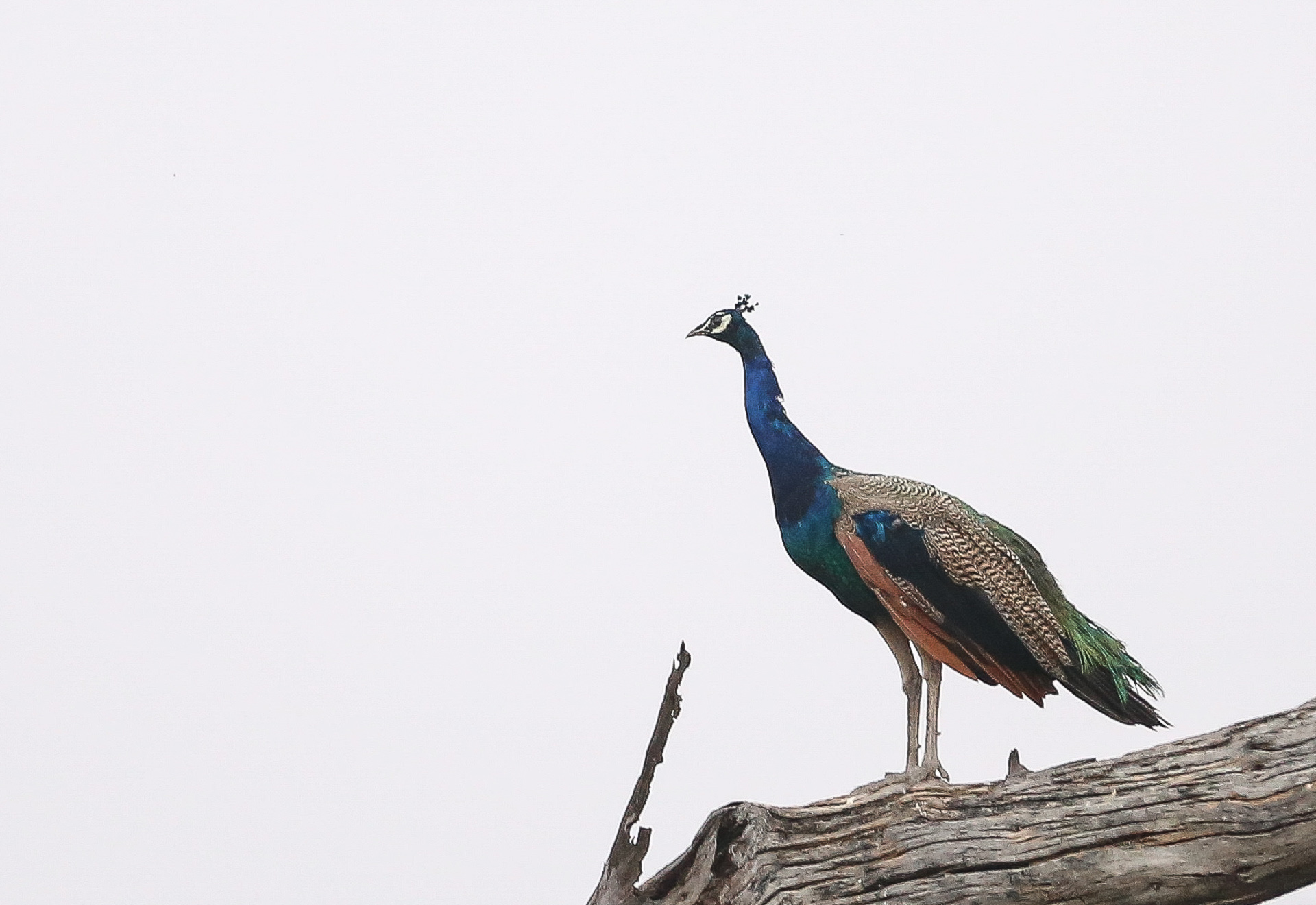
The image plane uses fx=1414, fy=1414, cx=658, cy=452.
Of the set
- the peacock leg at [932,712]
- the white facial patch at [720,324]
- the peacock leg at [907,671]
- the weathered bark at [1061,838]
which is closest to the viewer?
the weathered bark at [1061,838]

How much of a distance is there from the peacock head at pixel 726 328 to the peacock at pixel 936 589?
0.37m

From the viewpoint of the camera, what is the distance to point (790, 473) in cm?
491

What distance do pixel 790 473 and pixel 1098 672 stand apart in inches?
47.8

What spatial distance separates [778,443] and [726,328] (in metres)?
0.48

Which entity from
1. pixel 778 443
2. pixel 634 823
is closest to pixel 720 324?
pixel 778 443

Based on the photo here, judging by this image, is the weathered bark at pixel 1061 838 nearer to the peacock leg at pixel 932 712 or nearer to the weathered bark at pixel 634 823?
the weathered bark at pixel 634 823

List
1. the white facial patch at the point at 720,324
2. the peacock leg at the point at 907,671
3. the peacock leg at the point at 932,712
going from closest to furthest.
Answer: the peacock leg at the point at 932,712
the peacock leg at the point at 907,671
the white facial patch at the point at 720,324

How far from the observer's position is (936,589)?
4.52 metres

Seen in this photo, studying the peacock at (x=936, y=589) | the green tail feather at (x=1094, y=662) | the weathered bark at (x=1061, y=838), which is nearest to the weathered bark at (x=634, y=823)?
the weathered bark at (x=1061, y=838)

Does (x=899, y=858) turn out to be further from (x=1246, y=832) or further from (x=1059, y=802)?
(x=1246, y=832)

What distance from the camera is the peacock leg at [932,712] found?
176 inches

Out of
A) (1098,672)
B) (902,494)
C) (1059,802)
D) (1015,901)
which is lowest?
(1015,901)

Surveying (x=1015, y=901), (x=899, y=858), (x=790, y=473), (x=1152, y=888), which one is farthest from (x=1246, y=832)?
(x=790, y=473)

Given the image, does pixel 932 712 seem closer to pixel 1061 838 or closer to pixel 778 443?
pixel 1061 838
